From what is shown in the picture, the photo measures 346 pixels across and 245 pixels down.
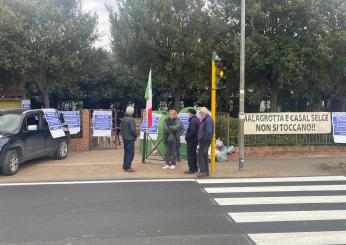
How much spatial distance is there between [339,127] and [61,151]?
950cm

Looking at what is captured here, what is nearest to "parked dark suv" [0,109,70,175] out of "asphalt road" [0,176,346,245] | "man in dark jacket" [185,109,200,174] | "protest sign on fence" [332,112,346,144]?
"asphalt road" [0,176,346,245]

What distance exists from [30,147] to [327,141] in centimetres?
978

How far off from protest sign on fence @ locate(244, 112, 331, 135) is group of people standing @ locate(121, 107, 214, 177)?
3.10 m

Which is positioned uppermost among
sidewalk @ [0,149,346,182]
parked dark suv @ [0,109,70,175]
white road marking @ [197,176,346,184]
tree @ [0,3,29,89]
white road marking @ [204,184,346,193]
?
tree @ [0,3,29,89]

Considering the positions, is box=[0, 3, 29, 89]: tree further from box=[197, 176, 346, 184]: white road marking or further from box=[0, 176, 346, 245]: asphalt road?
box=[197, 176, 346, 184]: white road marking

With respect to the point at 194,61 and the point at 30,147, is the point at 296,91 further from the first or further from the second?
the point at 30,147

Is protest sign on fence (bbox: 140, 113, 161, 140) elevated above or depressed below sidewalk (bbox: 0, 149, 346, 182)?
above

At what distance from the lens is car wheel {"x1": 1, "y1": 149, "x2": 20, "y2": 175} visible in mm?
11844

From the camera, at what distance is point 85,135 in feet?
57.6

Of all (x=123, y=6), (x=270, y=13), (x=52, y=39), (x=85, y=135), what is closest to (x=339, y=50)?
(x=270, y=13)

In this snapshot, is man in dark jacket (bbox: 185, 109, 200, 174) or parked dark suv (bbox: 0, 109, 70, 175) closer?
parked dark suv (bbox: 0, 109, 70, 175)

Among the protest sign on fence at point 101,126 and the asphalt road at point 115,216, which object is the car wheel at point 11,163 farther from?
the protest sign on fence at point 101,126

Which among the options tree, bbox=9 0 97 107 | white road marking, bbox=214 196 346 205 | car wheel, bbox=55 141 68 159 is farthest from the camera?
tree, bbox=9 0 97 107

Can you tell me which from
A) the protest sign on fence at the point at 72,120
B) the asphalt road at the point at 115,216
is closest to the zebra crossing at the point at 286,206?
the asphalt road at the point at 115,216
